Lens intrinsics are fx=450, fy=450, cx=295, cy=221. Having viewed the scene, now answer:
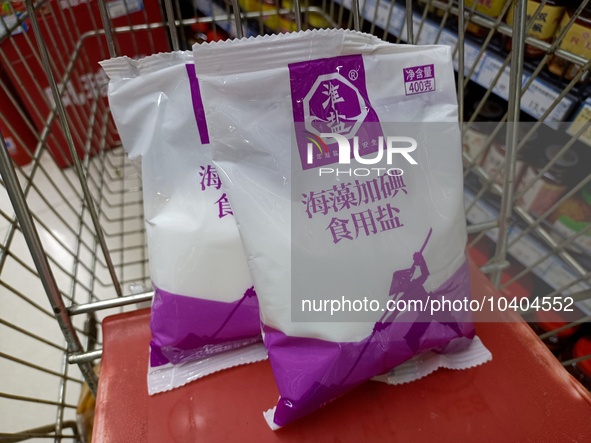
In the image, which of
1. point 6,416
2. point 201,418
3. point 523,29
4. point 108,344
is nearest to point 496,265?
point 523,29

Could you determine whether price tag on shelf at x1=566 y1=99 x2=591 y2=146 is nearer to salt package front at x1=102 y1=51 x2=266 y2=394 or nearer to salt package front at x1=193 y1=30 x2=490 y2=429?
salt package front at x1=193 y1=30 x2=490 y2=429

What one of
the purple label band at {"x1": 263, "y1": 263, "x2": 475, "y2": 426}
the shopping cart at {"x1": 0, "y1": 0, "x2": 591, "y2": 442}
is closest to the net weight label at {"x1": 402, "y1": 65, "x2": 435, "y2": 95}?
the shopping cart at {"x1": 0, "y1": 0, "x2": 591, "y2": 442}

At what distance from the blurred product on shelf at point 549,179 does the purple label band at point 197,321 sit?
59 centimetres

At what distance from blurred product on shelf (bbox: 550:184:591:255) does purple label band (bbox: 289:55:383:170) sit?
57 cm

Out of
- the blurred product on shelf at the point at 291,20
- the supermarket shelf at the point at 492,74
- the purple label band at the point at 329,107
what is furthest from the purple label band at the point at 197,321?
the blurred product on shelf at the point at 291,20

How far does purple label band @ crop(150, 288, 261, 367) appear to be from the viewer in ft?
1.76

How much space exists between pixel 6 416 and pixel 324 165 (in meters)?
1.02

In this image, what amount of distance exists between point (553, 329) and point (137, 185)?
3.60 ft

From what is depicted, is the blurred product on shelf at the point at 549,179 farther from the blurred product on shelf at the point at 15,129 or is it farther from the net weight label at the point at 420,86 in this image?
the blurred product on shelf at the point at 15,129

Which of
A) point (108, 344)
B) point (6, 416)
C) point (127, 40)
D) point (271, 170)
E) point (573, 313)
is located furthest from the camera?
point (127, 40)

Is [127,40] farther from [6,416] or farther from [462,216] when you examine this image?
[462,216]

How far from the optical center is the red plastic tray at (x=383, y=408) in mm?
525

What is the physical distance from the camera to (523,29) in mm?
552

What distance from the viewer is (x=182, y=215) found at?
536mm
